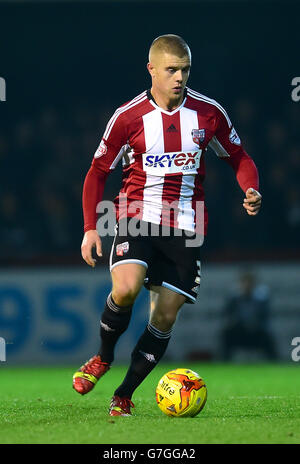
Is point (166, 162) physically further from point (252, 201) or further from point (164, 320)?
point (164, 320)

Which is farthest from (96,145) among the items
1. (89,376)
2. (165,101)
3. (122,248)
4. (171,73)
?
(89,376)

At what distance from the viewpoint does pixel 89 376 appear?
225 inches

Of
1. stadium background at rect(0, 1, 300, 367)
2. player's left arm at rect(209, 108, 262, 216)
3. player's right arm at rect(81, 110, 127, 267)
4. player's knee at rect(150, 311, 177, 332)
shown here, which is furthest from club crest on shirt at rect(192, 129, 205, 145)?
stadium background at rect(0, 1, 300, 367)

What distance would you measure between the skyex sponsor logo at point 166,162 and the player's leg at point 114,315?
0.65 meters

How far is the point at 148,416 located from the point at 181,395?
0.80 ft

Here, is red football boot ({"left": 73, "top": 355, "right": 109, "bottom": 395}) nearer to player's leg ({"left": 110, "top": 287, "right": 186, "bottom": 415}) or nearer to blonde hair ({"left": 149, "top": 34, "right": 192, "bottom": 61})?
player's leg ({"left": 110, "top": 287, "right": 186, "bottom": 415})

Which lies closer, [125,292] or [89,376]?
[125,292]

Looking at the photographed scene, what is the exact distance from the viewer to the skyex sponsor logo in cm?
588

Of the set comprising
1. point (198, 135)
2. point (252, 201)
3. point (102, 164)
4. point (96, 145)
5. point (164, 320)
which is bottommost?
point (164, 320)

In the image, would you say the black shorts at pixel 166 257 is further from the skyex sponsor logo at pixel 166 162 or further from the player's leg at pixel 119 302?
the skyex sponsor logo at pixel 166 162

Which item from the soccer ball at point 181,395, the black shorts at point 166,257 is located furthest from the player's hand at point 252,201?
the soccer ball at point 181,395

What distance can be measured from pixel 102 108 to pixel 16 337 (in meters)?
4.54
